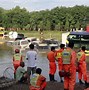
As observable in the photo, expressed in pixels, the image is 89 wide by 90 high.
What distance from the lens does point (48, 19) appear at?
10406cm

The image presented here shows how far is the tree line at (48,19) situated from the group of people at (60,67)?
7889 centimetres

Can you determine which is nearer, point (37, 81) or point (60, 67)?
point (37, 81)

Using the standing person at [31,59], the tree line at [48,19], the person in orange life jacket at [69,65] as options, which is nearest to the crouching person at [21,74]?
the standing person at [31,59]

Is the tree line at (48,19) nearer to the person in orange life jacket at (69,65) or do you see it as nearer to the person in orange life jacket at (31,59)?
the person in orange life jacket at (31,59)

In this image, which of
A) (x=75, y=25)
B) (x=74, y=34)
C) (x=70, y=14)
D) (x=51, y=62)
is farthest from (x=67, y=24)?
(x=51, y=62)

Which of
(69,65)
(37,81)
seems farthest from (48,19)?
(37,81)

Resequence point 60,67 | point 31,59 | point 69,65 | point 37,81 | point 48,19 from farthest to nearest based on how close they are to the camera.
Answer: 1. point 48,19
2. point 60,67
3. point 31,59
4. point 69,65
5. point 37,81

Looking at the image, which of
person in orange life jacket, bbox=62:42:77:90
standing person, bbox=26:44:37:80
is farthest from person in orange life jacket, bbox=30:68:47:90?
standing person, bbox=26:44:37:80

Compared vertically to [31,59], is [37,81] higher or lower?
lower

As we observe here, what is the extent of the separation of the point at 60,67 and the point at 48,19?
8960 cm

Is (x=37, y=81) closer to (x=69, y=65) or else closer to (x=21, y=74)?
(x=69, y=65)

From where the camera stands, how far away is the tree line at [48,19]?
328 feet

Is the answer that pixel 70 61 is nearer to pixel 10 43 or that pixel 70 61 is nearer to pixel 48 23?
pixel 10 43

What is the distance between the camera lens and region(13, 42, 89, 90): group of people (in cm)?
1141
